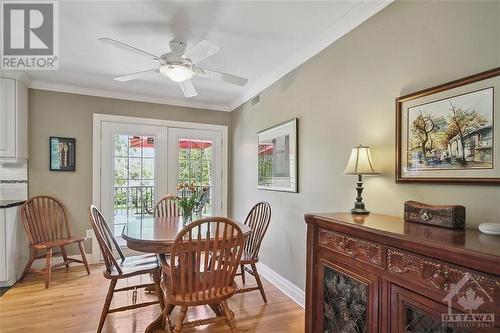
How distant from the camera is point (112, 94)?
404cm

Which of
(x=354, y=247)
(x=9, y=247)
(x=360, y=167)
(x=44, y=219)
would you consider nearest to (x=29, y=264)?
(x=9, y=247)

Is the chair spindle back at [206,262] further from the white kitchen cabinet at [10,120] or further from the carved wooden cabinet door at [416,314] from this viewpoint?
the white kitchen cabinet at [10,120]

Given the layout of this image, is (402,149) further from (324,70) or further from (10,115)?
(10,115)

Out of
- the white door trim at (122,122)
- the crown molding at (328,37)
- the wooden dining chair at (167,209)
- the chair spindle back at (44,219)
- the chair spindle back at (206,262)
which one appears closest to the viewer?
the chair spindle back at (206,262)

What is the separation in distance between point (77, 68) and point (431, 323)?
12.6 feet

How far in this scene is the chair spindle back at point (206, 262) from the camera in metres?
1.79

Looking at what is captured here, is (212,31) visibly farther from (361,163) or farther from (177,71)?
(361,163)

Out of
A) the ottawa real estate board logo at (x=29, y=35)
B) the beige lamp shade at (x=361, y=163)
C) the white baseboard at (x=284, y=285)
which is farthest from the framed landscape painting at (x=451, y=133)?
the ottawa real estate board logo at (x=29, y=35)

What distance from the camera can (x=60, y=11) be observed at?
207cm

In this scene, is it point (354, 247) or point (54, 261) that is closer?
point (354, 247)

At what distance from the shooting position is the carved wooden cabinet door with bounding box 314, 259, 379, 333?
1.35 meters

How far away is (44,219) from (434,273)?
4138mm

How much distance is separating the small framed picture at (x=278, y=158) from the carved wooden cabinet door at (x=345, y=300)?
4.17 feet

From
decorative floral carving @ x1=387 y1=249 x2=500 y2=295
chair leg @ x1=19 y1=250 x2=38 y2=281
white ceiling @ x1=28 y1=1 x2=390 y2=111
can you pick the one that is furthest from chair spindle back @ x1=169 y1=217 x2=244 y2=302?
chair leg @ x1=19 y1=250 x2=38 y2=281
